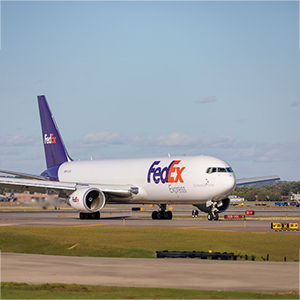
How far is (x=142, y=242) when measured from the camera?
28672 mm

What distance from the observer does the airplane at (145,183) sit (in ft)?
162

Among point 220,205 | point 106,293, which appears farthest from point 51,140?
point 106,293

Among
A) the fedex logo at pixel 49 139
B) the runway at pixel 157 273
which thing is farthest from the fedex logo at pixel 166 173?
the runway at pixel 157 273

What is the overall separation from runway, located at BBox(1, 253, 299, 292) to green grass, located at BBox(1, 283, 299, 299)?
57 centimetres

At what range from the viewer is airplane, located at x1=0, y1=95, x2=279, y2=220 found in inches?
1940

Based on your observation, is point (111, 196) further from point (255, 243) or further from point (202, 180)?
point (255, 243)

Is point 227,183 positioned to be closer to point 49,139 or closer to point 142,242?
point 142,242

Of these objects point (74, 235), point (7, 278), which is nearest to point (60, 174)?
point (74, 235)

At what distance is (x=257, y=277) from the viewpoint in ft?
52.5

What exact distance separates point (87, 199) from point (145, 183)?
5.33 metres

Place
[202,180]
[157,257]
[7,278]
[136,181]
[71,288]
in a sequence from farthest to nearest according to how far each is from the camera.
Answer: [136,181]
[202,180]
[157,257]
[7,278]
[71,288]

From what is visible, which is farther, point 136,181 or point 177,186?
point 136,181

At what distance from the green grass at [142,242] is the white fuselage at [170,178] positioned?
13.2 m

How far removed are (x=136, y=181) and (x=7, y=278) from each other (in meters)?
39.2
